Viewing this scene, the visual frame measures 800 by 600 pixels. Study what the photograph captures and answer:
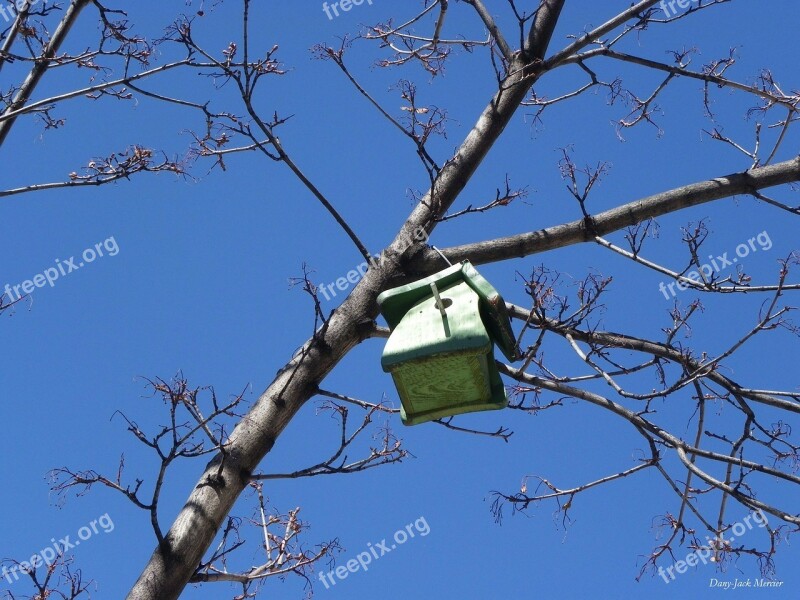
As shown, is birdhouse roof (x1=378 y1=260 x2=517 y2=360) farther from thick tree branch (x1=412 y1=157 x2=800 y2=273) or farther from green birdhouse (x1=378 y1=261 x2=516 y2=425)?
thick tree branch (x1=412 y1=157 x2=800 y2=273)

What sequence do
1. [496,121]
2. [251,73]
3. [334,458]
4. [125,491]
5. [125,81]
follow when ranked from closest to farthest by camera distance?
[125,491], [334,458], [125,81], [251,73], [496,121]

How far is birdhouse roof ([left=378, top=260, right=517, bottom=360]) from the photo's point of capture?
3781mm

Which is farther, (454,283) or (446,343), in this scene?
(454,283)

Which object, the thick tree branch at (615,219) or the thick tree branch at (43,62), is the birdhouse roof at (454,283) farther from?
the thick tree branch at (43,62)

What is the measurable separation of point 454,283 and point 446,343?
46 cm

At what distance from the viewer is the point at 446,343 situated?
3559mm

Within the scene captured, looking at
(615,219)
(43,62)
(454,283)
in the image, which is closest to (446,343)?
(454,283)

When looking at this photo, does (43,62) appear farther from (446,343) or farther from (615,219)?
(615,219)

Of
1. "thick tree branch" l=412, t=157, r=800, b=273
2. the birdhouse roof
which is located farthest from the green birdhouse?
"thick tree branch" l=412, t=157, r=800, b=273

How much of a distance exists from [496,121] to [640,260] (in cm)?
114

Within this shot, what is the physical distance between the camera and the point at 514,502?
4184mm

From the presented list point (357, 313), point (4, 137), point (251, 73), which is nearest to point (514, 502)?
point (357, 313)

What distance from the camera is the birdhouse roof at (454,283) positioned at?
3781 mm

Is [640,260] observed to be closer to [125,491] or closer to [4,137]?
[125,491]
